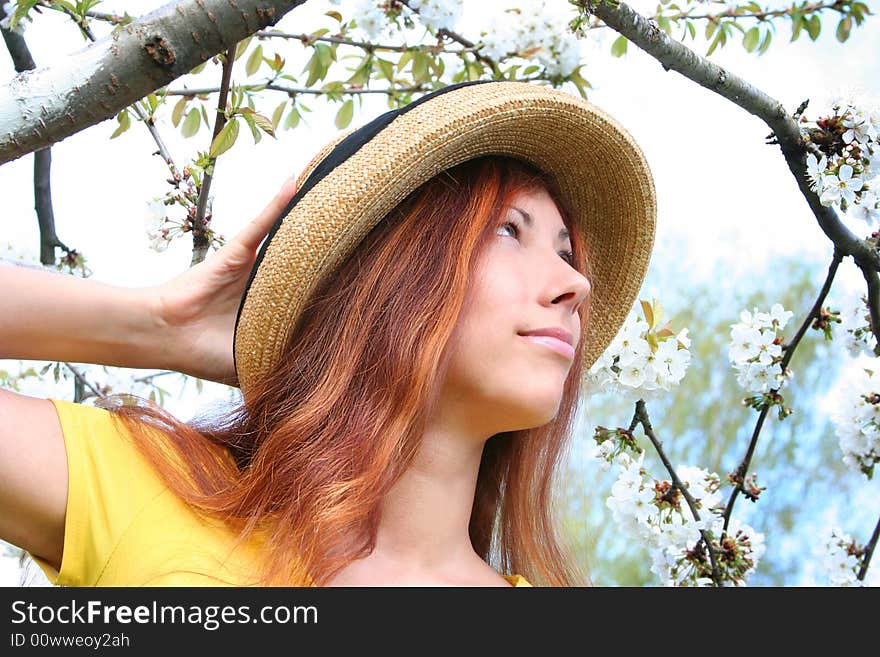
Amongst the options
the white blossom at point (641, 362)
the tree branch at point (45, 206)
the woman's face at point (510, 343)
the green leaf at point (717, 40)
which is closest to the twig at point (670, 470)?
the white blossom at point (641, 362)

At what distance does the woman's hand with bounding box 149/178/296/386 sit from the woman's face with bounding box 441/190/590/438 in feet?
1.00

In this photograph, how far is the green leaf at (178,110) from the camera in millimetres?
1825

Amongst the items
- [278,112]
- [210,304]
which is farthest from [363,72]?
[210,304]

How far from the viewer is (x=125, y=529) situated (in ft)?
3.41

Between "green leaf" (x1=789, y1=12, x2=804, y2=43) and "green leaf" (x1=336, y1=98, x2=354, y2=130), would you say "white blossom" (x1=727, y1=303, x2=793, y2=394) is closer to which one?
"green leaf" (x1=789, y1=12, x2=804, y2=43)

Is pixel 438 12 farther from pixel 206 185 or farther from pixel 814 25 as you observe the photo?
pixel 814 25

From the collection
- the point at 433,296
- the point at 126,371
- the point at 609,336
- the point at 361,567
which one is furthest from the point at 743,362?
the point at 126,371

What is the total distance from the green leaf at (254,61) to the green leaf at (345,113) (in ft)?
0.63

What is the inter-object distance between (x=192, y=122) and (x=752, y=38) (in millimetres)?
1178

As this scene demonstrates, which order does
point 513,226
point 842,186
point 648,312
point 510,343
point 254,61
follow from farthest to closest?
point 254,61 < point 648,312 < point 842,186 < point 513,226 < point 510,343

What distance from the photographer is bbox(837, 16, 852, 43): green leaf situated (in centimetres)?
192

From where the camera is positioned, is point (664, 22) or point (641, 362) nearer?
point (641, 362)

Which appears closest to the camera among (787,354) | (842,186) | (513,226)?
(513,226)

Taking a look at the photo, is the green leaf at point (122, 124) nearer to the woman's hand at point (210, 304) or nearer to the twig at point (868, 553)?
the woman's hand at point (210, 304)
